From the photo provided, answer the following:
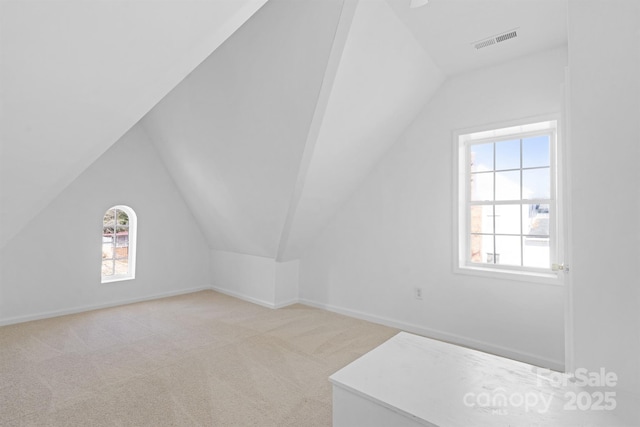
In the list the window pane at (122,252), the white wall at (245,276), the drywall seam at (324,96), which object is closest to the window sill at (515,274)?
the drywall seam at (324,96)

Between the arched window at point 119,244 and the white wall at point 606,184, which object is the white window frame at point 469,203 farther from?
the arched window at point 119,244

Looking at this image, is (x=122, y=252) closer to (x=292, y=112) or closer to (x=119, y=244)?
(x=119, y=244)

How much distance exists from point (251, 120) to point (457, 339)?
2.88 meters

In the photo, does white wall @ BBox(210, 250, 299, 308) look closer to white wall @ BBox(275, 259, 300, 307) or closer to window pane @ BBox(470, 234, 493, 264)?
white wall @ BBox(275, 259, 300, 307)

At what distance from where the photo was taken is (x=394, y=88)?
2.96m

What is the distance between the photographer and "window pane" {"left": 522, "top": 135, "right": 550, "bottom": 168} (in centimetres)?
291

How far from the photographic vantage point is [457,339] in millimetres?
3145

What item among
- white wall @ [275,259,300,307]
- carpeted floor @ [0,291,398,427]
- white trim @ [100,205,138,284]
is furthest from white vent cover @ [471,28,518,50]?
white trim @ [100,205,138,284]

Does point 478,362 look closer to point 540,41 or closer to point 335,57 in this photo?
point 335,57

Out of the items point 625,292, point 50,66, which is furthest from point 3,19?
point 625,292

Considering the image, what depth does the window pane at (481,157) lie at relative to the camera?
3229mm

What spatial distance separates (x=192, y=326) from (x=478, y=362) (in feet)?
9.88

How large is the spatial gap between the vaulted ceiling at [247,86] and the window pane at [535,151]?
775 mm

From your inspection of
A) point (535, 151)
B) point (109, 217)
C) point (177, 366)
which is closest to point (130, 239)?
point (109, 217)
